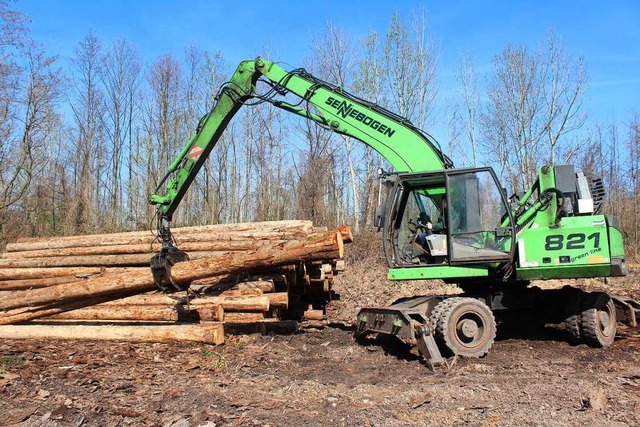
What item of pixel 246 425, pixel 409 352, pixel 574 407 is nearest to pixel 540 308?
pixel 409 352

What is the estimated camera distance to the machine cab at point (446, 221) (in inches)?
300

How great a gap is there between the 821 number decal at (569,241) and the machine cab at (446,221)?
24.0 inches

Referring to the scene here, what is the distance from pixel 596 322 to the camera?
7.98 meters

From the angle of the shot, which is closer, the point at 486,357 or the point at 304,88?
the point at 486,357

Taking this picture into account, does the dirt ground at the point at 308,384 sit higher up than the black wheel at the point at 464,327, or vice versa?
the black wheel at the point at 464,327

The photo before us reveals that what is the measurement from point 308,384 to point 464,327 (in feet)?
8.79

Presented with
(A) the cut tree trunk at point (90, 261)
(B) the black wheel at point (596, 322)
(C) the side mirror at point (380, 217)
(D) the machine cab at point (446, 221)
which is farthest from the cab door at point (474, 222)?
(A) the cut tree trunk at point (90, 261)

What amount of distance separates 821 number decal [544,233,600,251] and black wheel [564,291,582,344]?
43.5 inches

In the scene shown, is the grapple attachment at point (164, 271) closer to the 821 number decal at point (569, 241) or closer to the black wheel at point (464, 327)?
the black wheel at point (464, 327)

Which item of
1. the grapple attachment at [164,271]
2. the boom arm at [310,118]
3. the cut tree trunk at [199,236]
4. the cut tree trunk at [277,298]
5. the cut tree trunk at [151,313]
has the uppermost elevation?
the boom arm at [310,118]

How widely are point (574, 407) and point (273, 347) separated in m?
4.32

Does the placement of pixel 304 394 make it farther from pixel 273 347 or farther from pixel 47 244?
pixel 47 244

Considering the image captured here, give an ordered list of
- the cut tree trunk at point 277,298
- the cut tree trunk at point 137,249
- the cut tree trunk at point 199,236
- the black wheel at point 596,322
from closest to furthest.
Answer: the black wheel at point 596,322
the cut tree trunk at point 277,298
the cut tree trunk at point 137,249
the cut tree trunk at point 199,236

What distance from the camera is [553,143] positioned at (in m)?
26.0
